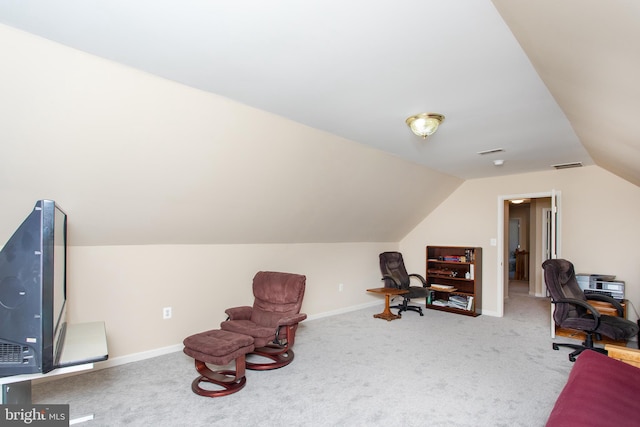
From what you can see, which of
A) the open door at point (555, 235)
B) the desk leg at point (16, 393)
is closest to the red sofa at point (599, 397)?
the desk leg at point (16, 393)

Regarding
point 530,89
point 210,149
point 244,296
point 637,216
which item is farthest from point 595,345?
point 210,149

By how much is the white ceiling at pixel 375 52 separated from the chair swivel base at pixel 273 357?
7.71 ft

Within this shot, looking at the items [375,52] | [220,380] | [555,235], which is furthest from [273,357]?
[555,235]

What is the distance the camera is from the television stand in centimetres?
160

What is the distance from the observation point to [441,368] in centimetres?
336

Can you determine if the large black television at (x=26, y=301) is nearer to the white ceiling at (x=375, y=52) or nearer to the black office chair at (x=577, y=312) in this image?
the white ceiling at (x=375, y=52)

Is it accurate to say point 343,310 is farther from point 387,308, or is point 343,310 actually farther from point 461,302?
point 461,302

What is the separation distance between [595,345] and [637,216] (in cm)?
182

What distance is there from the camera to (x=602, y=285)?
4.36 metres

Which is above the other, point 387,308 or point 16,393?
point 16,393

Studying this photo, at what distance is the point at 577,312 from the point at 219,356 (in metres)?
3.83

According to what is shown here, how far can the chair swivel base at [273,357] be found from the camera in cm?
327

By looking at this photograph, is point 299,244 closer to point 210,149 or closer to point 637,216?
point 210,149

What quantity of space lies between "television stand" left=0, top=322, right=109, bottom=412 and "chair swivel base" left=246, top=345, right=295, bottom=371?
149cm
